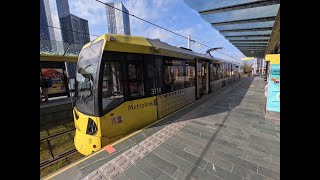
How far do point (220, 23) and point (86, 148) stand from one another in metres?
10.2

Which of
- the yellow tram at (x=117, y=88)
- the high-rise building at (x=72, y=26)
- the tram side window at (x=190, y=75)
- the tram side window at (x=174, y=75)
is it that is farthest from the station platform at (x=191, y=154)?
the high-rise building at (x=72, y=26)

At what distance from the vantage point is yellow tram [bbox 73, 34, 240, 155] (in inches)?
159

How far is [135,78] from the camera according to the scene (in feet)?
15.4

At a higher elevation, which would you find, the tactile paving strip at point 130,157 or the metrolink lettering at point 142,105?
the metrolink lettering at point 142,105

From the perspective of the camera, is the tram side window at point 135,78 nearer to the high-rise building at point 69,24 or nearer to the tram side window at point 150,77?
the tram side window at point 150,77

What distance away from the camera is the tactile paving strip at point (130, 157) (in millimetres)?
2842

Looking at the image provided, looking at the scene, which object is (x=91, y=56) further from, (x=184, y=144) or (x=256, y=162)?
(x=256, y=162)

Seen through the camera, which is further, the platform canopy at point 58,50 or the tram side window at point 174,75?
the platform canopy at point 58,50

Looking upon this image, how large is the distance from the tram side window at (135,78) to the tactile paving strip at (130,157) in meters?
1.40

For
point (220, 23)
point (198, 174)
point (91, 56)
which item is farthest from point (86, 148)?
point (220, 23)

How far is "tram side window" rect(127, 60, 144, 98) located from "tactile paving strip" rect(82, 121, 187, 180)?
1401 millimetres
